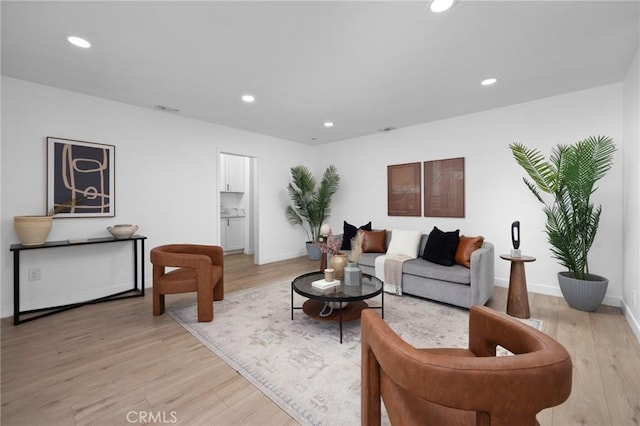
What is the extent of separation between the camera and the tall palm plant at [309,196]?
5742 millimetres

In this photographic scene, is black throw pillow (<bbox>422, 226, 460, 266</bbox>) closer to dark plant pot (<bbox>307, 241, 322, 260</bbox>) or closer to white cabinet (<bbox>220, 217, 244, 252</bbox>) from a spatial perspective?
dark plant pot (<bbox>307, 241, 322, 260</bbox>)

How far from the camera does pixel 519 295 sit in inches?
112

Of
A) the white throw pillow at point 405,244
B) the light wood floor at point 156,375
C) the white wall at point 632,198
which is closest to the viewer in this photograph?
the light wood floor at point 156,375

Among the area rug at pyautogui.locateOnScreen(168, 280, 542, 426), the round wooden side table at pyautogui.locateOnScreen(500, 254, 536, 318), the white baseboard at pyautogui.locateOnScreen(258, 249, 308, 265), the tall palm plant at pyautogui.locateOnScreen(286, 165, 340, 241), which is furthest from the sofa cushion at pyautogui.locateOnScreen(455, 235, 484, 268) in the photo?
the white baseboard at pyautogui.locateOnScreen(258, 249, 308, 265)

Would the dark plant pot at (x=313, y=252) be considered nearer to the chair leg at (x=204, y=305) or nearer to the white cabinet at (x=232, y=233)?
the white cabinet at (x=232, y=233)

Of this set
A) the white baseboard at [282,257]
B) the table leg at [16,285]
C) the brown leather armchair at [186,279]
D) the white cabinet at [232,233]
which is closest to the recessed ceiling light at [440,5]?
the brown leather armchair at [186,279]

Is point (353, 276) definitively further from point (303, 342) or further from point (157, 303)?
point (157, 303)

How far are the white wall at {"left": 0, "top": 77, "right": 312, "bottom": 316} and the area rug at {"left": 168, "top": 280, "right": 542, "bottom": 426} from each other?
4.83ft

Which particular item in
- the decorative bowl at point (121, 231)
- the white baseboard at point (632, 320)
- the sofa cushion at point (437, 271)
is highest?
the decorative bowl at point (121, 231)

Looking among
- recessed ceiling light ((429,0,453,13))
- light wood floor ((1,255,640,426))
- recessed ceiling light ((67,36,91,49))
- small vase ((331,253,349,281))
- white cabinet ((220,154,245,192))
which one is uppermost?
recessed ceiling light ((67,36,91,49))

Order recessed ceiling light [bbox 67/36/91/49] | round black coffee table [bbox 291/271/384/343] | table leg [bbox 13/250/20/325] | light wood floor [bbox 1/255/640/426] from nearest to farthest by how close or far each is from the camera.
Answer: light wood floor [bbox 1/255/640/426] < recessed ceiling light [bbox 67/36/91/49] < round black coffee table [bbox 291/271/384/343] < table leg [bbox 13/250/20/325]

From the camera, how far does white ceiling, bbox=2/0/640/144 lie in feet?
6.40

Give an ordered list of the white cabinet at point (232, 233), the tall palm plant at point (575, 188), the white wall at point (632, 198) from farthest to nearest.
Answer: the white cabinet at point (232, 233), the tall palm plant at point (575, 188), the white wall at point (632, 198)

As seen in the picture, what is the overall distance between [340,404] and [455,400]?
1.04 metres
